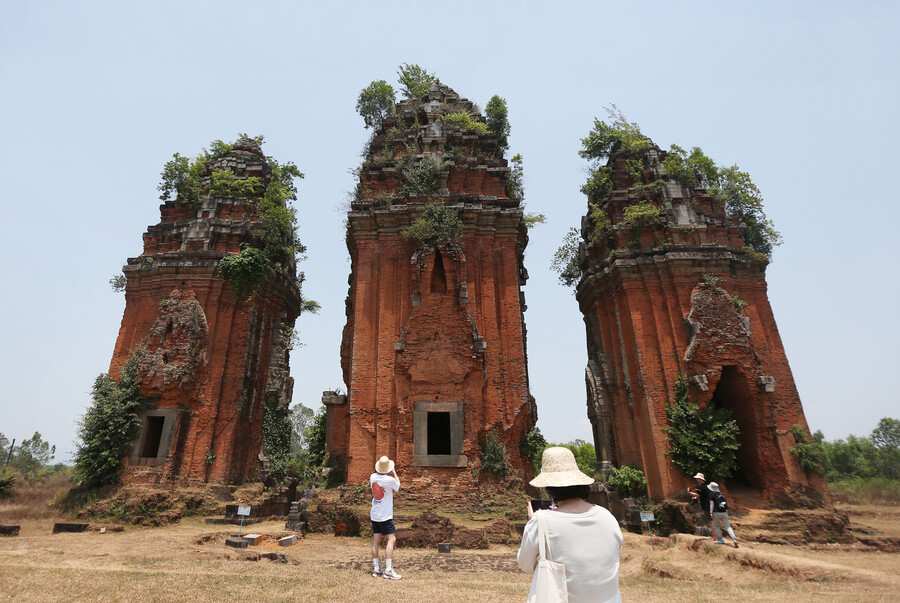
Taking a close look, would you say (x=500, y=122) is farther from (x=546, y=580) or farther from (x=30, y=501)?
(x=30, y=501)

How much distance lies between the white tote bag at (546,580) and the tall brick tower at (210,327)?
15.1 meters

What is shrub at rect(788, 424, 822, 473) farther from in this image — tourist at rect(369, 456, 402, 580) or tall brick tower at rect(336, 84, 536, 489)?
tourist at rect(369, 456, 402, 580)

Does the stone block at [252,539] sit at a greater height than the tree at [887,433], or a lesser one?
lesser

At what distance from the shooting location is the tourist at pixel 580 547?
2.58 metres

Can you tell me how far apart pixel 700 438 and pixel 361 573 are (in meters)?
11.2

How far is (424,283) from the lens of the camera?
526 inches

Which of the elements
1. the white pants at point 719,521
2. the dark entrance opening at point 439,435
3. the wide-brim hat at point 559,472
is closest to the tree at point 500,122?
the dark entrance opening at point 439,435

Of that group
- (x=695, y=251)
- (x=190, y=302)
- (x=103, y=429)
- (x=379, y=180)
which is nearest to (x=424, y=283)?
(x=379, y=180)

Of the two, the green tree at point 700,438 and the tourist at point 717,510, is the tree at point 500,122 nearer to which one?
the green tree at point 700,438

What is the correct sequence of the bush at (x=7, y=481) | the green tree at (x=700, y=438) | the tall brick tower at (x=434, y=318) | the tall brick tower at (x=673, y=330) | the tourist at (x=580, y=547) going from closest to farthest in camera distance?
the tourist at (x=580, y=547) → the tall brick tower at (x=434, y=318) → the green tree at (x=700, y=438) → the tall brick tower at (x=673, y=330) → the bush at (x=7, y=481)

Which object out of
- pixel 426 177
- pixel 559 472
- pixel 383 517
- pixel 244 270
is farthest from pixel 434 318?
pixel 559 472

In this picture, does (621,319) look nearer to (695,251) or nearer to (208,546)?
(695,251)

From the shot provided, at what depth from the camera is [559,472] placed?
118 inches

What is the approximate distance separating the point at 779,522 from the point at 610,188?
12502 millimetres
